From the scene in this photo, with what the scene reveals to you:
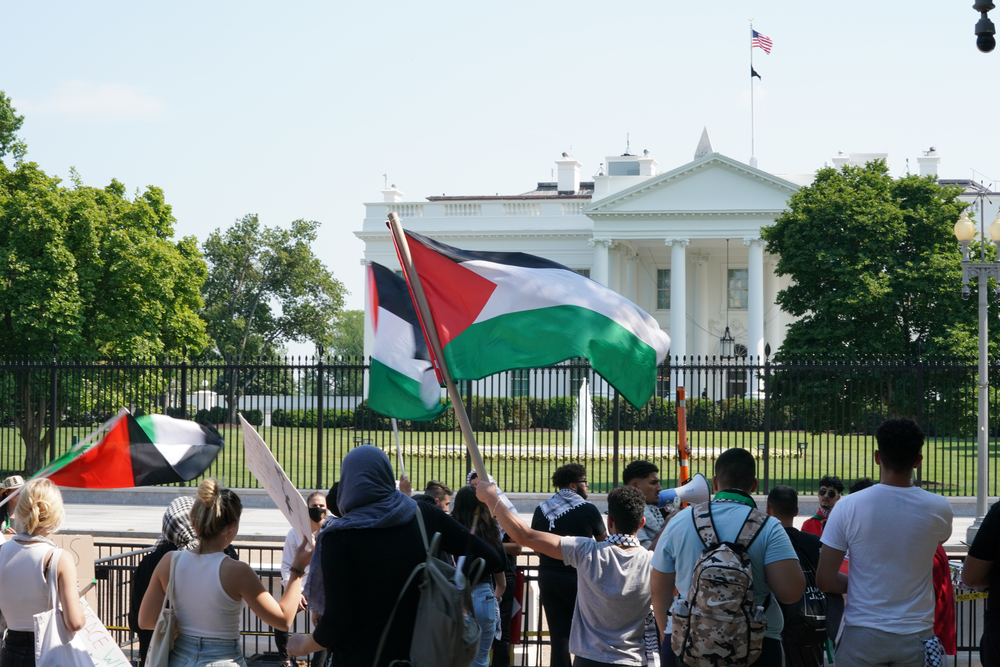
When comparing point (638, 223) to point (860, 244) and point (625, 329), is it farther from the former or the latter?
point (625, 329)

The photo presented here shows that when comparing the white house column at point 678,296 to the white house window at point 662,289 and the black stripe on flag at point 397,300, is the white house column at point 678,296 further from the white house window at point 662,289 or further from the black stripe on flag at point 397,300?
the black stripe on flag at point 397,300

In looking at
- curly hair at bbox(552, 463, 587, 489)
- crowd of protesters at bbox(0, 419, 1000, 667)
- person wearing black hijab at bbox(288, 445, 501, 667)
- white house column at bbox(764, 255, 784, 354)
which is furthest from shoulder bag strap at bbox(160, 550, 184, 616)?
white house column at bbox(764, 255, 784, 354)

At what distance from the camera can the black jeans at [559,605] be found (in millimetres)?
5184

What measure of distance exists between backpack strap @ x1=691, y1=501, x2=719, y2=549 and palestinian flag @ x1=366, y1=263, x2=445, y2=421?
2323 millimetres

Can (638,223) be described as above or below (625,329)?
above

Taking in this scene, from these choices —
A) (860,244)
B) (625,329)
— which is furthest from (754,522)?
(860,244)

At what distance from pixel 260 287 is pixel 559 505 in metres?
54.5

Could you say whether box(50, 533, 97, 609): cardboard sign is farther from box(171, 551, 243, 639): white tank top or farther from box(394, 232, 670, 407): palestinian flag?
box(394, 232, 670, 407): palestinian flag

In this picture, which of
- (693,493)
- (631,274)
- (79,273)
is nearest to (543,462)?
(79,273)

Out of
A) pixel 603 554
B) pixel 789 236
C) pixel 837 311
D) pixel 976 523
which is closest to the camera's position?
pixel 603 554

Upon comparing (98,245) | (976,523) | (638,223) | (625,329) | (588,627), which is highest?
(638,223)

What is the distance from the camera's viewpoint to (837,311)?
74.0 feet

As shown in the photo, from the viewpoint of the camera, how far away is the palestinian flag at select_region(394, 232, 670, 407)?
516cm

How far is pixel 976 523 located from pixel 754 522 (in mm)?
10226
